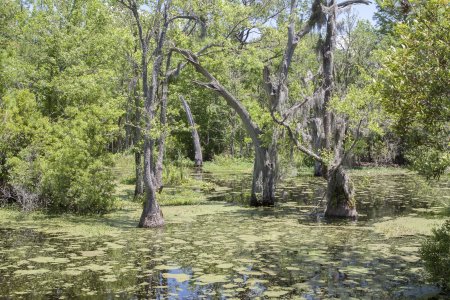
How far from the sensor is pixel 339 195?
16719 mm

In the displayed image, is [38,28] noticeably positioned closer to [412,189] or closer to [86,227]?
[86,227]

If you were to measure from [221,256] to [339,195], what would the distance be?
262 inches

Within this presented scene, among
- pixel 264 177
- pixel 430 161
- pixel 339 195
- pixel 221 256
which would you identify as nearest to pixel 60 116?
pixel 264 177

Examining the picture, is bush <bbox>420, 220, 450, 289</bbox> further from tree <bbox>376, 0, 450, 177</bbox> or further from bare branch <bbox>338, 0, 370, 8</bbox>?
bare branch <bbox>338, 0, 370, 8</bbox>

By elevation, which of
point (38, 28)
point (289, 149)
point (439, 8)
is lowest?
point (289, 149)

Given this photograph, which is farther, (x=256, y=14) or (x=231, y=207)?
(x=256, y=14)

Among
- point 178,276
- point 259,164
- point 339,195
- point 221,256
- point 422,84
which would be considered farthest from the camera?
point 259,164

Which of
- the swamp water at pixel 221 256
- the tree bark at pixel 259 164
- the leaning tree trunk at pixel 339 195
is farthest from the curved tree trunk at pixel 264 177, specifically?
the leaning tree trunk at pixel 339 195

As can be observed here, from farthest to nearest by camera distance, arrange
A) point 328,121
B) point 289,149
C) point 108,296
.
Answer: point 289,149 → point 328,121 → point 108,296

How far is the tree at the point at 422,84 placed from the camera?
7.41 metres

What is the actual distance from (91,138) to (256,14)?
9.92 m

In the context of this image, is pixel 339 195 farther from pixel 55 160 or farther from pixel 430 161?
pixel 55 160

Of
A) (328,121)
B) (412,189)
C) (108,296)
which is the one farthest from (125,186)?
(108,296)

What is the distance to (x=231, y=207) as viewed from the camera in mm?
19562
